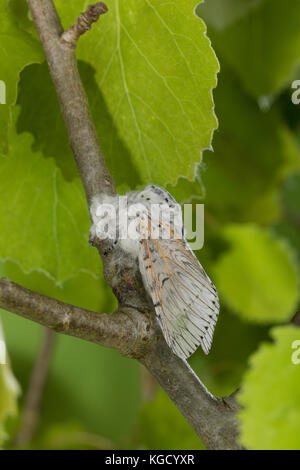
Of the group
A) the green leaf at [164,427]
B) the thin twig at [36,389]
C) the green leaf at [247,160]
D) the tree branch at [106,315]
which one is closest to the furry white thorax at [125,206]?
the tree branch at [106,315]

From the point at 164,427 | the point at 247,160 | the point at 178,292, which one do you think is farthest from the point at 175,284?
the point at 247,160

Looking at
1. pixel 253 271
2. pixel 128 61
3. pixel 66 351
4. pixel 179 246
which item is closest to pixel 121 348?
pixel 179 246

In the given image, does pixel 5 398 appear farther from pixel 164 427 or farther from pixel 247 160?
pixel 247 160

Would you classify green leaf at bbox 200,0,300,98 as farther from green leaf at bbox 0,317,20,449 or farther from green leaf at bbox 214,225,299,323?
green leaf at bbox 0,317,20,449

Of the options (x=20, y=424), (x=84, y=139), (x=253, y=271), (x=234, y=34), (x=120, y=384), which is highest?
(x=84, y=139)

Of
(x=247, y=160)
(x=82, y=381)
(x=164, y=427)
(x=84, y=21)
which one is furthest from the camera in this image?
(x=82, y=381)

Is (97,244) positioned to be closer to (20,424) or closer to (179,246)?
(179,246)
